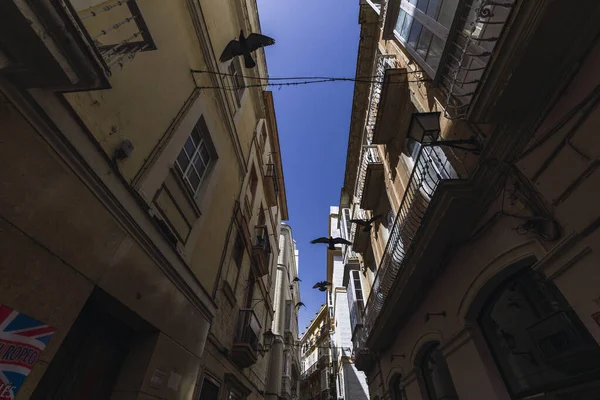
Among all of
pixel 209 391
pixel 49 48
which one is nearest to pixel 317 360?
pixel 209 391

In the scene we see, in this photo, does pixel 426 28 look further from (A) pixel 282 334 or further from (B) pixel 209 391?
(A) pixel 282 334

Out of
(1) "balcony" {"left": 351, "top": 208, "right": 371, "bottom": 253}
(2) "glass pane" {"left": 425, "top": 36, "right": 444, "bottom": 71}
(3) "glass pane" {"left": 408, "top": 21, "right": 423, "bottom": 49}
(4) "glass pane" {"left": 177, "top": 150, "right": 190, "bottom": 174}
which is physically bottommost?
(4) "glass pane" {"left": 177, "top": 150, "right": 190, "bottom": 174}

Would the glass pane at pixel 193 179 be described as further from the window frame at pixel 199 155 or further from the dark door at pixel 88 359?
the dark door at pixel 88 359

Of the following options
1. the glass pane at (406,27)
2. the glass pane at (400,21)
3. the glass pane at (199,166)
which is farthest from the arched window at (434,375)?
the glass pane at (400,21)

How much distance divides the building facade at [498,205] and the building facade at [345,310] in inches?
207

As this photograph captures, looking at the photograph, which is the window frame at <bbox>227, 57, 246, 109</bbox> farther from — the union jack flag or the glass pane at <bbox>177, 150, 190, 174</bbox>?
the union jack flag

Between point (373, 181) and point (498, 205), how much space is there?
213 inches

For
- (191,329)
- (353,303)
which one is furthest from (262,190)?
(191,329)

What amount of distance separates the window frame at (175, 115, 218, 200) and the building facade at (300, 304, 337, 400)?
24856 millimetres

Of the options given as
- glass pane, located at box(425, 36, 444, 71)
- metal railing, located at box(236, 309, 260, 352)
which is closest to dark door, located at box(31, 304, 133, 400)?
metal railing, located at box(236, 309, 260, 352)

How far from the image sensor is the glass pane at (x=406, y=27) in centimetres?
664

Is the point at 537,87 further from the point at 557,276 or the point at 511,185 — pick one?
the point at 557,276

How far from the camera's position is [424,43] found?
595 cm

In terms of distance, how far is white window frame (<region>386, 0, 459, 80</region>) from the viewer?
16.6 feet
